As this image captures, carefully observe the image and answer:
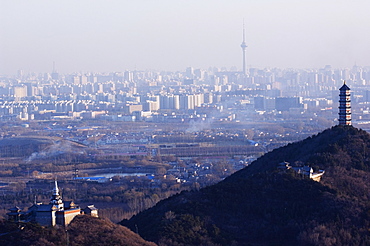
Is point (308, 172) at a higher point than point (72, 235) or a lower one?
higher

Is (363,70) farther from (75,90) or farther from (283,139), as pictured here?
(283,139)

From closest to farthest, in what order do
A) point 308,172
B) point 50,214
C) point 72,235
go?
point 72,235
point 50,214
point 308,172

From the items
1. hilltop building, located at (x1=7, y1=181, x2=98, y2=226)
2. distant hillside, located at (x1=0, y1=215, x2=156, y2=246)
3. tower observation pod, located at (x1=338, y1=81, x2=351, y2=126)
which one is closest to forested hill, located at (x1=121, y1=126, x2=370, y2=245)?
distant hillside, located at (x1=0, y1=215, x2=156, y2=246)

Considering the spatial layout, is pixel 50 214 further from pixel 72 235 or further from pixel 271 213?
pixel 271 213

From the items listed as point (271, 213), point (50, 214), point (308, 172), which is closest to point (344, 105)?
point (308, 172)

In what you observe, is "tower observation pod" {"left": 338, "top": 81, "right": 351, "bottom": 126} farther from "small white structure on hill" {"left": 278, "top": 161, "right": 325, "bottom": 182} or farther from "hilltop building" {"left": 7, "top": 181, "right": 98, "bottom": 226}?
"hilltop building" {"left": 7, "top": 181, "right": 98, "bottom": 226}

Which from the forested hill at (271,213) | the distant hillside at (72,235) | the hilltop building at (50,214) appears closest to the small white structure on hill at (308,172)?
the forested hill at (271,213)

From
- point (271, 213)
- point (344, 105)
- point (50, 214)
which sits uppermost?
point (344, 105)
